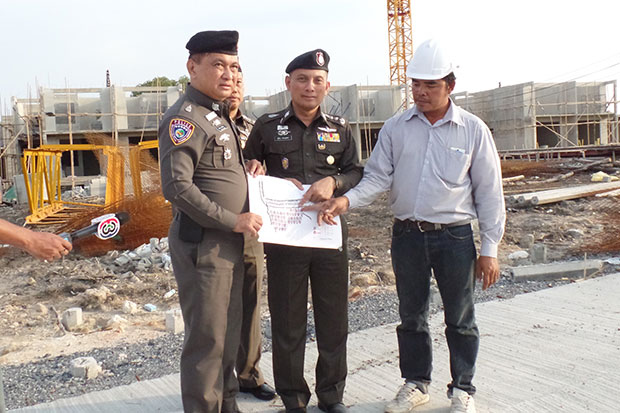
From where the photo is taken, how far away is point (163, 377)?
3.84 metres

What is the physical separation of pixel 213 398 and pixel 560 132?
119 feet

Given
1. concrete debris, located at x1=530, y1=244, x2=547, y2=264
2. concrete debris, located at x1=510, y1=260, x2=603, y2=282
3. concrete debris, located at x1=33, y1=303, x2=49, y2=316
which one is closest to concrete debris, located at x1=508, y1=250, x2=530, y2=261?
concrete debris, located at x1=530, y1=244, x2=547, y2=264

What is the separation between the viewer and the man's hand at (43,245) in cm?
236

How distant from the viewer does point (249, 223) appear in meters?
2.79

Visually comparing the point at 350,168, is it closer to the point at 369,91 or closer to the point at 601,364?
the point at 601,364

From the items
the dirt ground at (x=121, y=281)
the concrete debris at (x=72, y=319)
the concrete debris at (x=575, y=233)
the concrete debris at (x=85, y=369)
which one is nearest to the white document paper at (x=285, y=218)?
the concrete debris at (x=85, y=369)

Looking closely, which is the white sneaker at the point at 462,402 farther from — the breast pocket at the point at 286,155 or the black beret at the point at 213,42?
the black beret at the point at 213,42

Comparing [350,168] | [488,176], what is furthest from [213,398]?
[488,176]

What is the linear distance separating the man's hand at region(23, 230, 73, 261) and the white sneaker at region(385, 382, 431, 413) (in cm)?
183

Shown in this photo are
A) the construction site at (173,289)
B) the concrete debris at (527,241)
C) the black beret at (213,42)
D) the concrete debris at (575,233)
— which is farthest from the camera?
the concrete debris at (575,233)

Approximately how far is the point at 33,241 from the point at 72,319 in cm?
397

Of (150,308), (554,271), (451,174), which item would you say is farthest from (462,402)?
(150,308)

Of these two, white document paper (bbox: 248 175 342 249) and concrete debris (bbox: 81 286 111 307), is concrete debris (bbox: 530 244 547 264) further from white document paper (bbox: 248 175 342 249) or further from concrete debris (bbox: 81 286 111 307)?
concrete debris (bbox: 81 286 111 307)

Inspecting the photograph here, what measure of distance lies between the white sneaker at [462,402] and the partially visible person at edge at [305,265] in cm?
57
